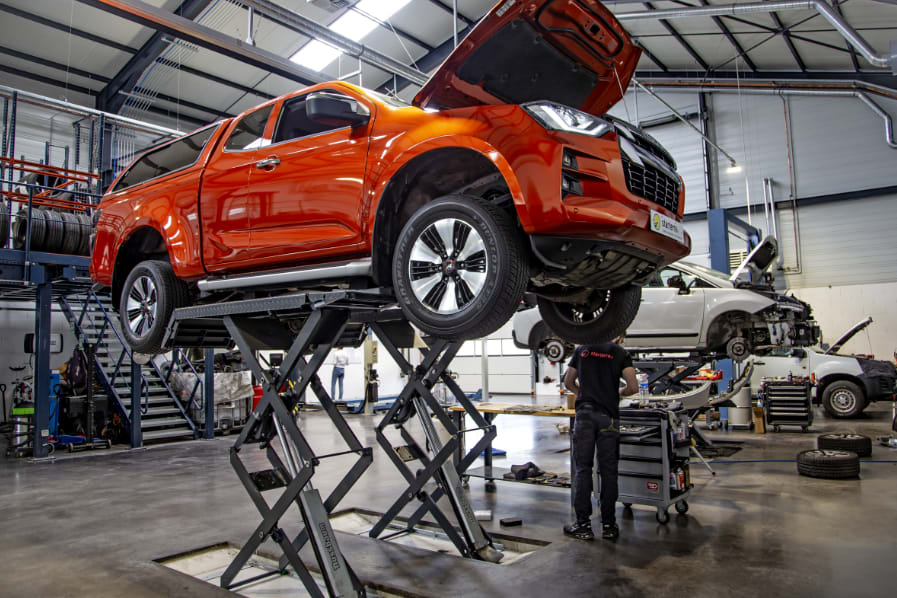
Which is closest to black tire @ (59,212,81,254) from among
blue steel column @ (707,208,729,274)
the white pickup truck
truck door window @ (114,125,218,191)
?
truck door window @ (114,125,218,191)

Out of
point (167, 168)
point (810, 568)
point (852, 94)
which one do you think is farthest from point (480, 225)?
point (852, 94)

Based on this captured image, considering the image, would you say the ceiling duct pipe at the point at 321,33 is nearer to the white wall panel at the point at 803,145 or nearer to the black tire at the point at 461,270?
the black tire at the point at 461,270

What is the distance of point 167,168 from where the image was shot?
3.90 metres

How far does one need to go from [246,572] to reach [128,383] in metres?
7.94

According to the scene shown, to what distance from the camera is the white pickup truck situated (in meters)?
10.4

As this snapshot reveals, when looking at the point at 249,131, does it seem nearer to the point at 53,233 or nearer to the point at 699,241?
the point at 53,233

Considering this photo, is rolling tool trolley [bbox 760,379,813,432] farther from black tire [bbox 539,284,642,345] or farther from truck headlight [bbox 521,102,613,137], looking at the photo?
truck headlight [bbox 521,102,613,137]

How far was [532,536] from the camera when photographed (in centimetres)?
447

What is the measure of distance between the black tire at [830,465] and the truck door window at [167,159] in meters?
6.33

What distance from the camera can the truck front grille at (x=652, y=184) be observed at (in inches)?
103

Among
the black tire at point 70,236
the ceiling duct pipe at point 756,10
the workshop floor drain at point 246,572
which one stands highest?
the ceiling duct pipe at point 756,10

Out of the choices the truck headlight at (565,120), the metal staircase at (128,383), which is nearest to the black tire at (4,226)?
the metal staircase at (128,383)

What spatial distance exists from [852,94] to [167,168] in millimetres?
14854

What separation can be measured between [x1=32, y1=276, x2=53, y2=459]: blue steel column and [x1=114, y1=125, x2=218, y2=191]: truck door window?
5.66m
